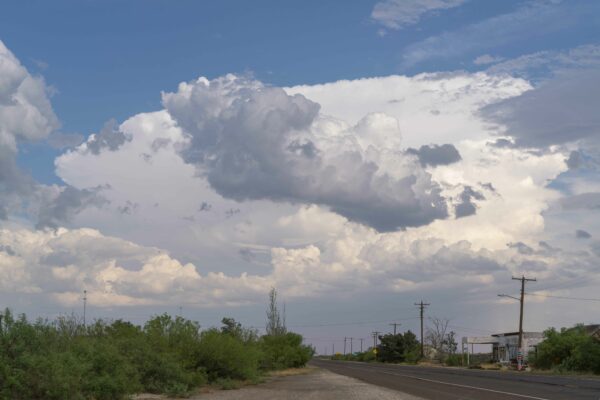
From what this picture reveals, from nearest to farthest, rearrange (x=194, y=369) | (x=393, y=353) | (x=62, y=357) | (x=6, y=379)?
(x=6, y=379) < (x=62, y=357) < (x=194, y=369) < (x=393, y=353)

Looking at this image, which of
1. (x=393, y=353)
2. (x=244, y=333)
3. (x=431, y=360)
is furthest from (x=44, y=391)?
(x=393, y=353)

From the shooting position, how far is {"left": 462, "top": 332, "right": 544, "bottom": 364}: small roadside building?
95625 mm

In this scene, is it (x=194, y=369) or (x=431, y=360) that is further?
(x=431, y=360)

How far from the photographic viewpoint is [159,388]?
97.7 ft

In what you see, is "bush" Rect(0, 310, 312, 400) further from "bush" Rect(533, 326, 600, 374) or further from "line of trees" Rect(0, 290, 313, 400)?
"bush" Rect(533, 326, 600, 374)

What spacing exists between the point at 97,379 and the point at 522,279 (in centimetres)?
6798

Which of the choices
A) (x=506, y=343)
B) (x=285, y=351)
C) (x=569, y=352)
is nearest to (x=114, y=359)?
(x=285, y=351)

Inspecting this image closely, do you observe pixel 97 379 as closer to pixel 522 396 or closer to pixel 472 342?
pixel 522 396

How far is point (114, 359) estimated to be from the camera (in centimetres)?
2516

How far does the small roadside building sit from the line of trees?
59262 mm

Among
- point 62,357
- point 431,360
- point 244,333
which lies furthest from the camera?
point 431,360

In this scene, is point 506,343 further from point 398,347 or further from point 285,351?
point 285,351

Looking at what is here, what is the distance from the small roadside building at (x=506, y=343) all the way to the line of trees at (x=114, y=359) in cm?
5926

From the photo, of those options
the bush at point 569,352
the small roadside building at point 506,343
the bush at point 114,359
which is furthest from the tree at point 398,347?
the bush at point 114,359
